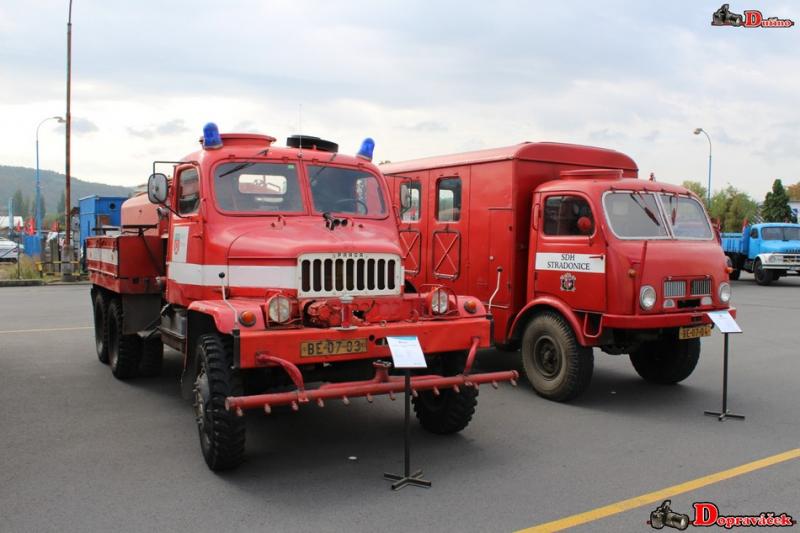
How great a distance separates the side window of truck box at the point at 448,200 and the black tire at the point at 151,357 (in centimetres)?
397

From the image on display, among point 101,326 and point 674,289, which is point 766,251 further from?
point 101,326

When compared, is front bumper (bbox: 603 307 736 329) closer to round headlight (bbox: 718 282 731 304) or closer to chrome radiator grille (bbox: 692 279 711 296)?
chrome radiator grille (bbox: 692 279 711 296)

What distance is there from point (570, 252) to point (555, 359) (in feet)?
3.82

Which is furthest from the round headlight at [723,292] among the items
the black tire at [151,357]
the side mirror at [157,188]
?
the black tire at [151,357]

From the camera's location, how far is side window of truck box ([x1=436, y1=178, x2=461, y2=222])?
926 cm

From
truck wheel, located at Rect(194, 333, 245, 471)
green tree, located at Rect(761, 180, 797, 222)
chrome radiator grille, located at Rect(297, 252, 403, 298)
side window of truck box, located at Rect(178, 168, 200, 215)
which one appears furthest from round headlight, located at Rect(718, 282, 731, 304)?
green tree, located at Rect(761, 180, 797, 222)

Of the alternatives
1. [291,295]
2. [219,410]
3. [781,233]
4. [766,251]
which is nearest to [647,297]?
[291,295]

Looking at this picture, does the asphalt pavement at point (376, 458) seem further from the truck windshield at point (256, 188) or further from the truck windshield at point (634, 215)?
the truck windshield at point (256, 188)

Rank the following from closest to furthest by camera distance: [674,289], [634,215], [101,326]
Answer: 1. [674,289]
2. [634,215]
3. [101,326]

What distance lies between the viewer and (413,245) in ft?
33.4

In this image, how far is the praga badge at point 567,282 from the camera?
24.7 ft

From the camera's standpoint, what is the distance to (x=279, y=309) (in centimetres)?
505

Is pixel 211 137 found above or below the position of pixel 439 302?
above

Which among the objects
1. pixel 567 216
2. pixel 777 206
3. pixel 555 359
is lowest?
pixel 555 359
